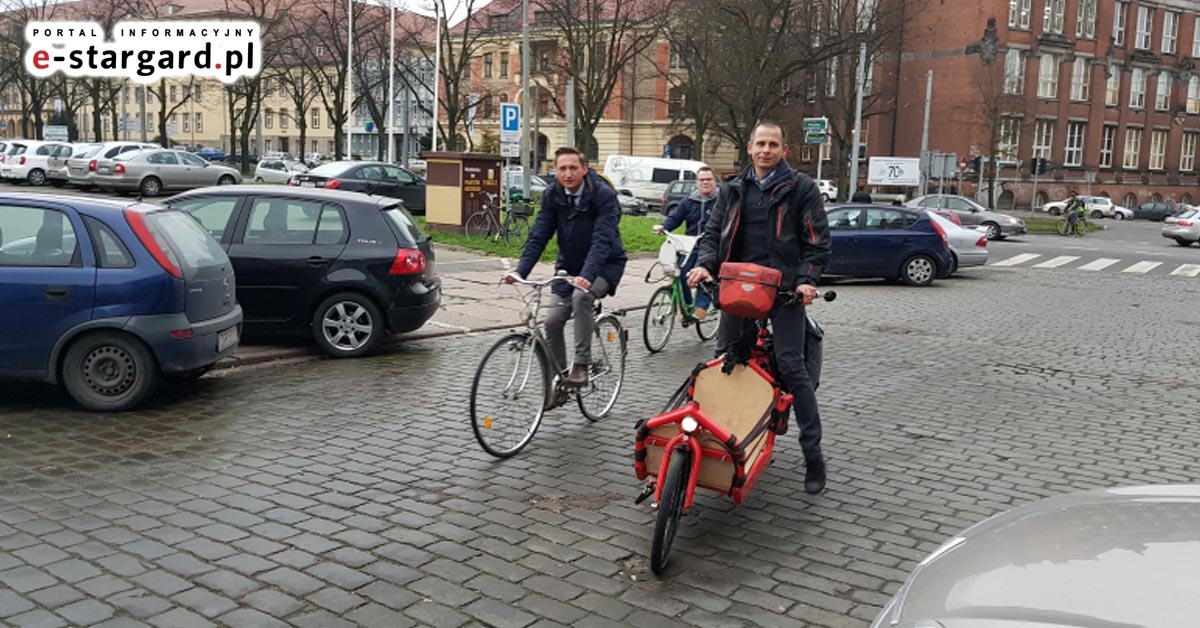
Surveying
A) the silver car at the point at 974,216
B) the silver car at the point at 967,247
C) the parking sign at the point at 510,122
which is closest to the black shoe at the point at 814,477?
the silver car at the point at 967,247

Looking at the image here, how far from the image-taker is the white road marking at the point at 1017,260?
24.9 metres

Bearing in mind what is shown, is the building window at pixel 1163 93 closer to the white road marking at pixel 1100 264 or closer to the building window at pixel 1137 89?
the building window at pixel 1137 89

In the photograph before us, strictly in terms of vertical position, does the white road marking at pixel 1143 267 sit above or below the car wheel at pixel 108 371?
below

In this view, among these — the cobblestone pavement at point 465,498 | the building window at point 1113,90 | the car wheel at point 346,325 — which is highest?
the building window at point 1113,90

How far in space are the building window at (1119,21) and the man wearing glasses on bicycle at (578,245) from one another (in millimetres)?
69621

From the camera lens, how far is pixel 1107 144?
66.7m

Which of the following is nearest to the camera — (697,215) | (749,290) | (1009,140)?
(749,290)

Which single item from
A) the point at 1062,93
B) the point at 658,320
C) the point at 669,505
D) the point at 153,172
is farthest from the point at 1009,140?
the point at 669,505

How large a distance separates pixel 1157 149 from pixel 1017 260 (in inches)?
2081

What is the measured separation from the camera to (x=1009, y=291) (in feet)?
60.1

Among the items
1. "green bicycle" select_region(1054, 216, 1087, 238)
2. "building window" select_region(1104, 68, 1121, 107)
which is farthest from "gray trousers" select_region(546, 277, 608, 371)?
"building window" select_region(1104, 68, 1121, 107)

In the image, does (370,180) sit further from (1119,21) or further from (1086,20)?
(1119,21)

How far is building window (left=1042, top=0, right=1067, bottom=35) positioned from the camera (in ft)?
202

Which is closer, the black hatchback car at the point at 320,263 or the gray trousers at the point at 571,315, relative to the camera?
the gray trousers at the point at 571,315
